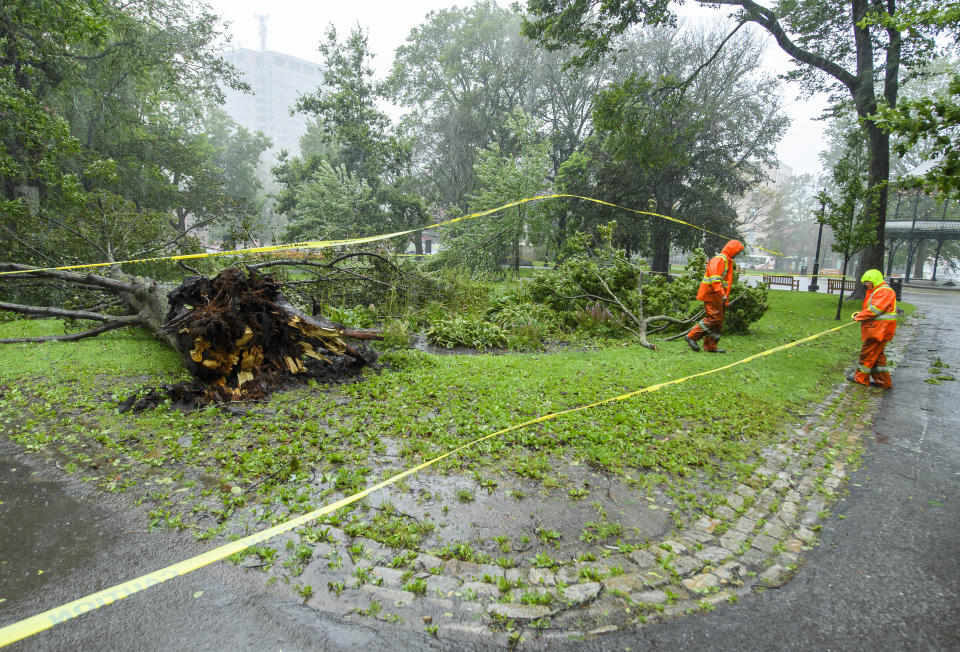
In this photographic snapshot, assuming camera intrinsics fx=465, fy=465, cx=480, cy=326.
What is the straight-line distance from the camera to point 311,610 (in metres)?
2.04

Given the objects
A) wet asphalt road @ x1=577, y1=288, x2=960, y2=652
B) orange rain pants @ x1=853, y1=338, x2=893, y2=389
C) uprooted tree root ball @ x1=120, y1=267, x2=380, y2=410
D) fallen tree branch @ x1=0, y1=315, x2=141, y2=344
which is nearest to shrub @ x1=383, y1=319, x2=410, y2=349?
uprooted tree root ball @ x1=120, y1=267, x2=380, y2=410

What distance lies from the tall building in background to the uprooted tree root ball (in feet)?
415

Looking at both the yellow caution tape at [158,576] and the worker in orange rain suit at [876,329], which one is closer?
the yellow caution tape at [158,576]

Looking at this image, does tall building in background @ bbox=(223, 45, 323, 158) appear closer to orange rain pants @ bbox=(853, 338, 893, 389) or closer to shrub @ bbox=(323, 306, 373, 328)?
shrub @ bbox=(323, 306, 373, 328)

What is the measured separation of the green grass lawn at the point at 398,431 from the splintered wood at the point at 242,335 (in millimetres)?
376

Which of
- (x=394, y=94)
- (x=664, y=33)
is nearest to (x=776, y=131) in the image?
(x=664, y=33)

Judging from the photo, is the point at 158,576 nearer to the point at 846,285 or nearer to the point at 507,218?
the point at 507,218

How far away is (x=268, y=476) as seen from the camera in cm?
316

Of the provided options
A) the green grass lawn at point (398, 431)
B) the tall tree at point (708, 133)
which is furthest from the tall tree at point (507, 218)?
the green grass lawn at point (398, 431)

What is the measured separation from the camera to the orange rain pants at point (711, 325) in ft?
23.8

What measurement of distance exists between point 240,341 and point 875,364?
751 cm

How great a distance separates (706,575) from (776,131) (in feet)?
84.3

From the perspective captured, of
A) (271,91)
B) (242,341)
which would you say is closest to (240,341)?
(242,341)

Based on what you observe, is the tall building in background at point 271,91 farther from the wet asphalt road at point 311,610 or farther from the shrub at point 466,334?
the wet asphalt road at point 311,610
